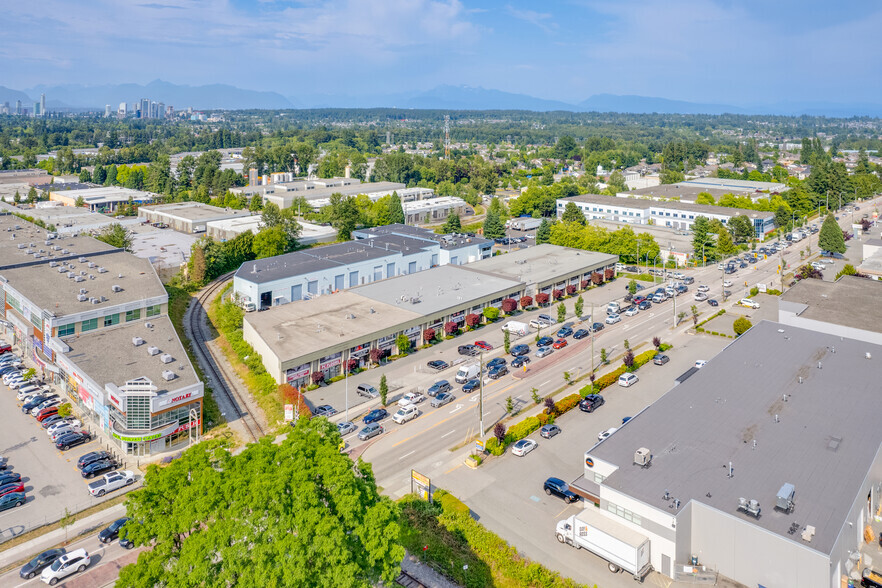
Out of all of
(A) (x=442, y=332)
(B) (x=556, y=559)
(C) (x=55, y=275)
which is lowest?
(B) (x=556, y=559)

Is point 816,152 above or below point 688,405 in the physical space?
above

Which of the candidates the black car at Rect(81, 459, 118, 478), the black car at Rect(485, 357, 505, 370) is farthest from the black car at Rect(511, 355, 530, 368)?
the black car at Rect(81, 459, 118, 478)

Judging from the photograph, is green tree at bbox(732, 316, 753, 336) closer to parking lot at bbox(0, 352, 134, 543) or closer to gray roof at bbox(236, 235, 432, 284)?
gray roof at bbox(236, 235, 432, 284)

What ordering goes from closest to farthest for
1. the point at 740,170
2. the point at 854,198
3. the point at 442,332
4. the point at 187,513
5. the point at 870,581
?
the point at 187,513
the point at 870,581
the point at 442,332
the point at 854,198
the point at 740,170

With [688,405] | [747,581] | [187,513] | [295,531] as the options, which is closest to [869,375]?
[688,405]

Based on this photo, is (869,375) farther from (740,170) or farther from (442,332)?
(740,170)

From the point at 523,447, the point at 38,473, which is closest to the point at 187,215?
the point at 38,473
